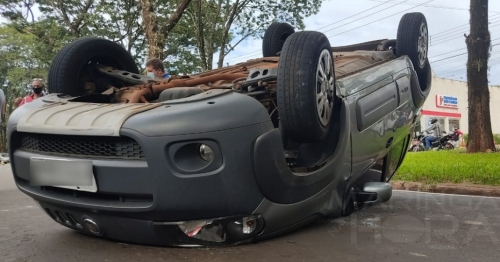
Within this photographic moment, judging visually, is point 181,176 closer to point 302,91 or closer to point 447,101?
point 302,91

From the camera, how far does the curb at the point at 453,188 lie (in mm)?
5480

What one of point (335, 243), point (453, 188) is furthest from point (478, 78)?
point (335, 243)

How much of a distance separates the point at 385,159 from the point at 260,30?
16.2 meters

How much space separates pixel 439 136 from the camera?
1845cm

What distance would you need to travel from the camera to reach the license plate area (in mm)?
2369

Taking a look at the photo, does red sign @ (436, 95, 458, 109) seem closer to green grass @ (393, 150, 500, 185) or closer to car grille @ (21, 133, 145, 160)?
green grass @ (393, 150, 500, 185)

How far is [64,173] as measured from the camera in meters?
2.43

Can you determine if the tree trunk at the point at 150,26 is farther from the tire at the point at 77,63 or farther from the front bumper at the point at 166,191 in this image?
the front bumper at the point at 166,191

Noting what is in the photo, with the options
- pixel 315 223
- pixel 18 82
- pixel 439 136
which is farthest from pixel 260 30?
pixel 18 82

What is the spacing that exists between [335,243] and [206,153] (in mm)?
956

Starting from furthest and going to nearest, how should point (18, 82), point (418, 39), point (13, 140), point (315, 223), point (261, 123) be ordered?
point (18, 82), point (418, 39), point (315, 223), point (13, 140), point (261, 123)

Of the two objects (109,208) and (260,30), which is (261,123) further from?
(260,30)

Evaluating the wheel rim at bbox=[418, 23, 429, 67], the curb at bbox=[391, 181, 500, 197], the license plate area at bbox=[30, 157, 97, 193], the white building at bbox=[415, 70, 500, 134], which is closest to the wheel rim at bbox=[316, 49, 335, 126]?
the license plate area at bbox=[30, 157, 97, 193]

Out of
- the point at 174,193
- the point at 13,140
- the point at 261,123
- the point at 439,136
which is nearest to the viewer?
the point at 174,193
